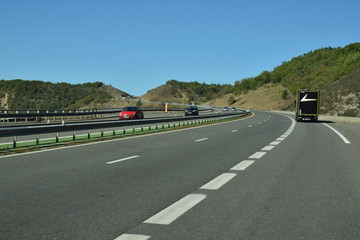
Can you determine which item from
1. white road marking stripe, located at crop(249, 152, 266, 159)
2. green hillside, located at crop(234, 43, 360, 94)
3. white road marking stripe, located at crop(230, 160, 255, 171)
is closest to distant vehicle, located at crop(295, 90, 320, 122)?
white road marking stripe, located at crop(249, 152, 266, 159)

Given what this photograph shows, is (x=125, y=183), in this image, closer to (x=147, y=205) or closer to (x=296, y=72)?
(x=147, y=205)

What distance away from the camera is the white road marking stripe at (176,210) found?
4836mm

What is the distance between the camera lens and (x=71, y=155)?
38.8ft

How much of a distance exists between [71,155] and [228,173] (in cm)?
530

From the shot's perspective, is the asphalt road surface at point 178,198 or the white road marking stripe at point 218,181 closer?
the asphalt road surface at point 178,198

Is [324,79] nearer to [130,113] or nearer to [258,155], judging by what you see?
[130,113]

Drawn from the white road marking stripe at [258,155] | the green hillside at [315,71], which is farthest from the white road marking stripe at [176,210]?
the green hillside at [315,71]

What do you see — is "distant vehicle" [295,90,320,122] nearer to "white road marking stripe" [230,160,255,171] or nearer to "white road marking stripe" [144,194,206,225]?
"white road marking stripe" [230,160,255,171]

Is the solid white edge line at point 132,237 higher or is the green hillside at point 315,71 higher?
the green hillside at point 315,71

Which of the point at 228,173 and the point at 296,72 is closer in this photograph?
the point at 228,173

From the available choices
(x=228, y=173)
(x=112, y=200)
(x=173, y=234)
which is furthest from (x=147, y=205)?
(x=228, y=173)

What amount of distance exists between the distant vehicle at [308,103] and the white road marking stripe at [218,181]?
3211 cm

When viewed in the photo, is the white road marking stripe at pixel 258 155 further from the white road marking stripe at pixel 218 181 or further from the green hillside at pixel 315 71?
the green hillside at pixel 315 71

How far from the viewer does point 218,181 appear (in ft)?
24.8
